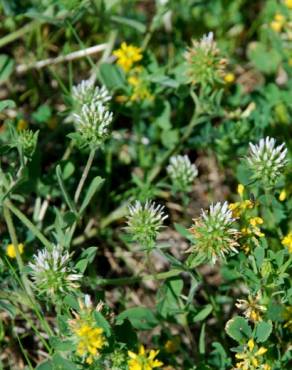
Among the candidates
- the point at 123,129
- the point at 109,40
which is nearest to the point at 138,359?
the point at 123,129

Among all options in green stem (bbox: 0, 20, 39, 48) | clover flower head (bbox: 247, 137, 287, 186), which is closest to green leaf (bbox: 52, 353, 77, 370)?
clover flower head (bbox: 247, 137, 287, 186)

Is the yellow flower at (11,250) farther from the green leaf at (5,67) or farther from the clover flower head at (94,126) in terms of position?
the green leaf at (5,67)

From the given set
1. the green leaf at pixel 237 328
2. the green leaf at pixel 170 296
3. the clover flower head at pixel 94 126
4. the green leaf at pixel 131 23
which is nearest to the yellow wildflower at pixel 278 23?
the green leaf at pixel 131 23

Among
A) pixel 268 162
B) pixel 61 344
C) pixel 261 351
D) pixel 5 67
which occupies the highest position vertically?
pixel 5 67

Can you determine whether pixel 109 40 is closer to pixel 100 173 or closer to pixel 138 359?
pixel 100 173

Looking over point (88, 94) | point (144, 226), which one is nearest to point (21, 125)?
point (88, 94)

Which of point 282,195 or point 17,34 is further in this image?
point 17,34

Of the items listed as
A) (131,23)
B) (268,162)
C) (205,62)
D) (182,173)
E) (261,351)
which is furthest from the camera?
(131,23)

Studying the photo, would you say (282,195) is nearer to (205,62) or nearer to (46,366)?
(205,62)
